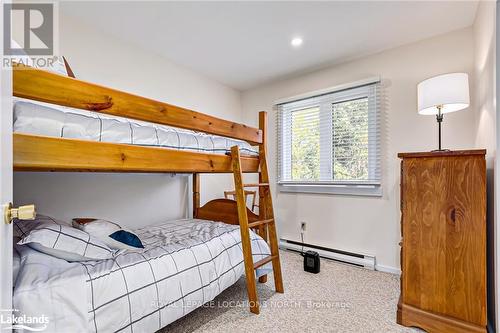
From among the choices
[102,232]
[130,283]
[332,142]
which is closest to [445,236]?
[332,142]

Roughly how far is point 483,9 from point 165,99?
282 cm

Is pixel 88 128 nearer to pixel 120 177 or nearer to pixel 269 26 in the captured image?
pixel 120 177

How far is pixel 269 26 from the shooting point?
2.17 m

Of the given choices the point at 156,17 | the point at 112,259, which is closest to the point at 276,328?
the point at 112,259

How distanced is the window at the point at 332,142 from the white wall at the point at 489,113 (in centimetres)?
85

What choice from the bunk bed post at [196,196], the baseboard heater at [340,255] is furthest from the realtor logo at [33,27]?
the baseboard heater at [340,255]

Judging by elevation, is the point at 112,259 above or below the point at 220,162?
below

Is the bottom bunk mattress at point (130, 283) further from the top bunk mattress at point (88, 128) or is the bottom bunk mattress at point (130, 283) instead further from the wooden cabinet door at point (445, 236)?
the wooden cabinet door at point (445, 236)

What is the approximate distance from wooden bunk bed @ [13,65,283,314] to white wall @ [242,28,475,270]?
1.11m

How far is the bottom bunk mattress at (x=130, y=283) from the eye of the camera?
3.42 feet

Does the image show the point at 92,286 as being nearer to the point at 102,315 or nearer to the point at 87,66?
the point at 102,315

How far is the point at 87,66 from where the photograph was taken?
7.17 feet

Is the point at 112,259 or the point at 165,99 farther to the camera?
the point at 165,99

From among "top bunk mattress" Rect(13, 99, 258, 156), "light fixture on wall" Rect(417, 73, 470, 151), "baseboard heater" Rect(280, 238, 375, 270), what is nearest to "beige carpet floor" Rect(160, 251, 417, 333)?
"baseboard heater" Rect(280, 238, 375, 270)
